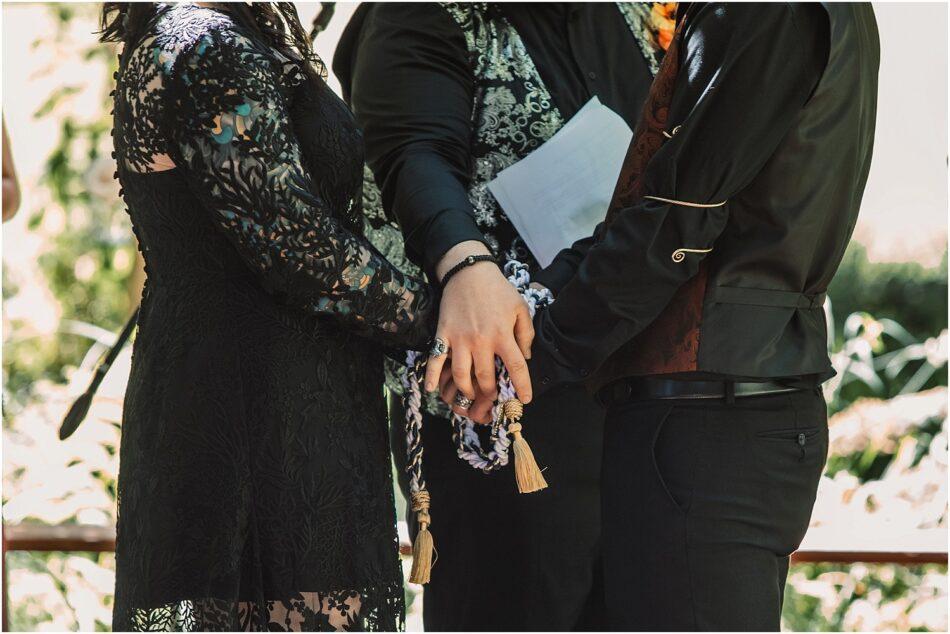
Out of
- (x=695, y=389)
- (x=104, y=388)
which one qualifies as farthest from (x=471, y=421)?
(x=104, y=388)

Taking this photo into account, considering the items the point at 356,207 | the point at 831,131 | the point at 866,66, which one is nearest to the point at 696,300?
the point at 831,131

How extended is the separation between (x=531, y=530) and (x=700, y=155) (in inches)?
37.1

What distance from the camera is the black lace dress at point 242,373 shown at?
147cm

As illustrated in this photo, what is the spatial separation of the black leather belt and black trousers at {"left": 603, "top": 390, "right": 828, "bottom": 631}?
13 mm

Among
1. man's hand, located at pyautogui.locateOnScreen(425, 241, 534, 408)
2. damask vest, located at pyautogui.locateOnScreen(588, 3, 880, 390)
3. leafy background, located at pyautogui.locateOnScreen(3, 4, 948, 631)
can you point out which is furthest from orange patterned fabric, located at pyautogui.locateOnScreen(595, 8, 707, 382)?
leafy background, located at pyautogui.locateOnScreen(3, 4, 948, 631)

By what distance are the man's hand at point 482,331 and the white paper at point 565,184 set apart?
25cm

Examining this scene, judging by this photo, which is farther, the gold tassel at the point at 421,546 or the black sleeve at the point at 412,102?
the black sleeve at the point at 412,102

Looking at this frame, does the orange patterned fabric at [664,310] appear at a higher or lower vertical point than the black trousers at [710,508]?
higher

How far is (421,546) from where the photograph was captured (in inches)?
69.7

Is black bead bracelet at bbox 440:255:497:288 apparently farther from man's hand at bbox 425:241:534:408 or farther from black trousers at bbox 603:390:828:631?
black trousers at bbox 603:390:828:631

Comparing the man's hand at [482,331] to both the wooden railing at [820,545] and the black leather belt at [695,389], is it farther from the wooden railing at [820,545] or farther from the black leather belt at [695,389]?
the wooden railing at [820,545]

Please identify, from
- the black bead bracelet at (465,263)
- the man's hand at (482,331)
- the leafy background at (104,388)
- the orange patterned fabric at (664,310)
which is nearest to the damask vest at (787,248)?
the orange patterned fabric at (664,310)

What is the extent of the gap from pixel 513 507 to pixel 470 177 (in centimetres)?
70

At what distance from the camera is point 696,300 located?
1596mm
